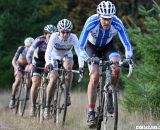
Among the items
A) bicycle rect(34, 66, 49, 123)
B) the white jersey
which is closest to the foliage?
the white jersey

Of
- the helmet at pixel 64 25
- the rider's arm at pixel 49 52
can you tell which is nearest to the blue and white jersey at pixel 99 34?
the helmet at pixel 64 25

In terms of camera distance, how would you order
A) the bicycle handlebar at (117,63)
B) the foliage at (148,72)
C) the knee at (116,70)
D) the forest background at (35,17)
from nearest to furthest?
the bicycle handlebar at (117,63) → the knee at (116,70) → the foliage at (148,72) → the forest background at (35,17)

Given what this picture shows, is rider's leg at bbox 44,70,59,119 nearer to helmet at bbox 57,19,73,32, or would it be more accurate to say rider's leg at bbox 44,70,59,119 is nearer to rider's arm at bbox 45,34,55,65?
rider's arm at bbox 45,34,55,65

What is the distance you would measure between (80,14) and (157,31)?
20212 millimetres

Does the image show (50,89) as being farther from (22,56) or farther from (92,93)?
(22,56)

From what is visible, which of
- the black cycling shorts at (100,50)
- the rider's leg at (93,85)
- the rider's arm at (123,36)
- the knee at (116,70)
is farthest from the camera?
the black cycling shorts at (100,50)

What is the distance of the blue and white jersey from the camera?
9.55 meters

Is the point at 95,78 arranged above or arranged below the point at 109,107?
above

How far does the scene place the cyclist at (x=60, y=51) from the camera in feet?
38.2

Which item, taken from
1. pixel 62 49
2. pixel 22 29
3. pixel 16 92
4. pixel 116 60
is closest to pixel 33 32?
pixel 22 29

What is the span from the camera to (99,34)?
977cm

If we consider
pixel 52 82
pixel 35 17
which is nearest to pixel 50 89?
pixel 52 82

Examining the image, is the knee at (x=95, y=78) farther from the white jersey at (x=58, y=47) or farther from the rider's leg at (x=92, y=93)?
the white jersey at (x=58, y=47)

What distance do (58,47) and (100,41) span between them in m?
2.42
